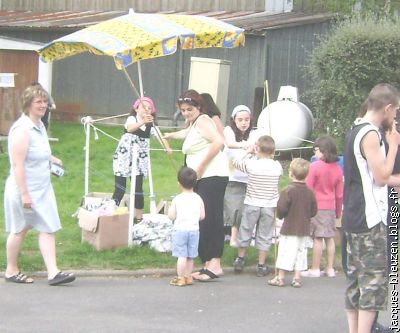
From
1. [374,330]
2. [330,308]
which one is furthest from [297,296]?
[374,330]

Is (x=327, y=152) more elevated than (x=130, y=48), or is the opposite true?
(x=130, y=48)

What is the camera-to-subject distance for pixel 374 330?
6488 mm

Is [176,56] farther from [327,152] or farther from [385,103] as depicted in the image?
[385,103]

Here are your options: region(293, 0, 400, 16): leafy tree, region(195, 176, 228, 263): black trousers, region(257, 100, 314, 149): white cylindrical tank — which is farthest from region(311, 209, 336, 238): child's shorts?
region(293, 0, 400, 16): leafy tree

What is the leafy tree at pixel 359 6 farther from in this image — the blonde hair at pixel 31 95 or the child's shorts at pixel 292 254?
→ the blonde hair at pixel 31 95

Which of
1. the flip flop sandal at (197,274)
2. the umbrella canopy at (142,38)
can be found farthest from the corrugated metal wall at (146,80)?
the flip flop sandal at (197,274)

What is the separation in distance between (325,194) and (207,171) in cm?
125

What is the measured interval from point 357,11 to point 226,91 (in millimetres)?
3073

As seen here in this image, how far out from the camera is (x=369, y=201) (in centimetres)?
578

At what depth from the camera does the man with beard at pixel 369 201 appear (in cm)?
573

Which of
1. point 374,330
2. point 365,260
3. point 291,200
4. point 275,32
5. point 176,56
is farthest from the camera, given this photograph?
point 176,56

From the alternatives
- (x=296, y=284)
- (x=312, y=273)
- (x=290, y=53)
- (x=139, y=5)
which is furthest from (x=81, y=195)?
(x=139, y=5)

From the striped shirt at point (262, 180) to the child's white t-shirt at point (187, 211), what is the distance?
740 mm

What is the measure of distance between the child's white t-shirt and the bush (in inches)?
287
